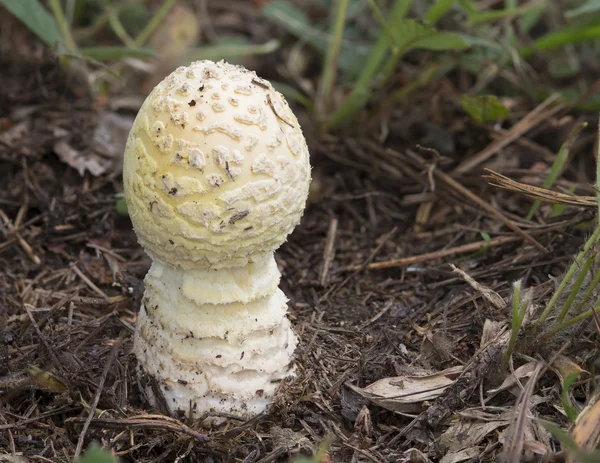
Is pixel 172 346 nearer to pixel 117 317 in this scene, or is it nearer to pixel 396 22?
pixel 117 317

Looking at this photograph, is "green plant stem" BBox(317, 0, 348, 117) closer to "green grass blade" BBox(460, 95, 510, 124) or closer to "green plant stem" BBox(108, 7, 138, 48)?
"green grass blade" BBox(460, 95, 510, 124)

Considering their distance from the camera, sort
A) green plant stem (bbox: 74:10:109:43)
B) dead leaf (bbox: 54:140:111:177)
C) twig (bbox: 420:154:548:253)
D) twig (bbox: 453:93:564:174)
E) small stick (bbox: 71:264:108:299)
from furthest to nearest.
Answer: green plant stem (bbox: 74:10:109:43) < twig (bbox: 453:93:564:174) < dead leaf (bbox: 54:140:111:177) < small stick (bbox: 71:264:108:299) < twig (bbox: 420:154:548:253)

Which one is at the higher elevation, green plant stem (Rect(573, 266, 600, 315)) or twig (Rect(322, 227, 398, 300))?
green plant stem (Rect(573, 266, 600, 315))

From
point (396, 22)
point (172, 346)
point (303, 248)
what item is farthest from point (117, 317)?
point (396, 22)

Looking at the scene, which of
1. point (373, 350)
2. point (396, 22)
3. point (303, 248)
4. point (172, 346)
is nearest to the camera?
point (172, 346)

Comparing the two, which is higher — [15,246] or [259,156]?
[259,156]

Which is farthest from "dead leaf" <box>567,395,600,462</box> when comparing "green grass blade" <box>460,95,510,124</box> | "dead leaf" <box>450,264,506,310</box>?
"green grass blade" <box>460,95,510,124</box>
